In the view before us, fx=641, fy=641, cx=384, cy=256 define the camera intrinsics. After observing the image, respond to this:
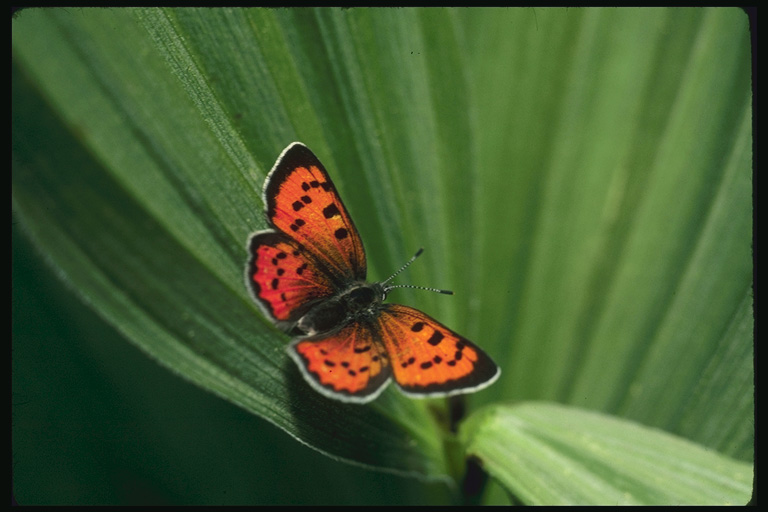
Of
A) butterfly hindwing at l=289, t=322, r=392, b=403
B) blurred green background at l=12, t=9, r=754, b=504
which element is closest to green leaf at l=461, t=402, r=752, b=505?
blurred green background at l=12, t=9, r=754, b=504

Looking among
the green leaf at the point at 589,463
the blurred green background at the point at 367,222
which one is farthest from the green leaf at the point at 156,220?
the green leaf at the point at 589,463

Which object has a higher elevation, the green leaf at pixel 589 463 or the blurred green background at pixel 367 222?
the blurred green background at pixel 367 222

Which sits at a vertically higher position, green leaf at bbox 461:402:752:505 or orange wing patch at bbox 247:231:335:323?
orange wing patch at bbox 247:231:335:323

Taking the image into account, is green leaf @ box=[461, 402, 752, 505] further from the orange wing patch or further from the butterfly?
the orange wing patch

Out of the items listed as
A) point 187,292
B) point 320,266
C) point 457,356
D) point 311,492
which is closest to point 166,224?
point 187,292

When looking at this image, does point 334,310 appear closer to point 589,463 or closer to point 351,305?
point 351,305

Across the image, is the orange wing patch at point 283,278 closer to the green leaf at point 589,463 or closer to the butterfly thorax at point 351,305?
the butterfly thorax at point 351,305
